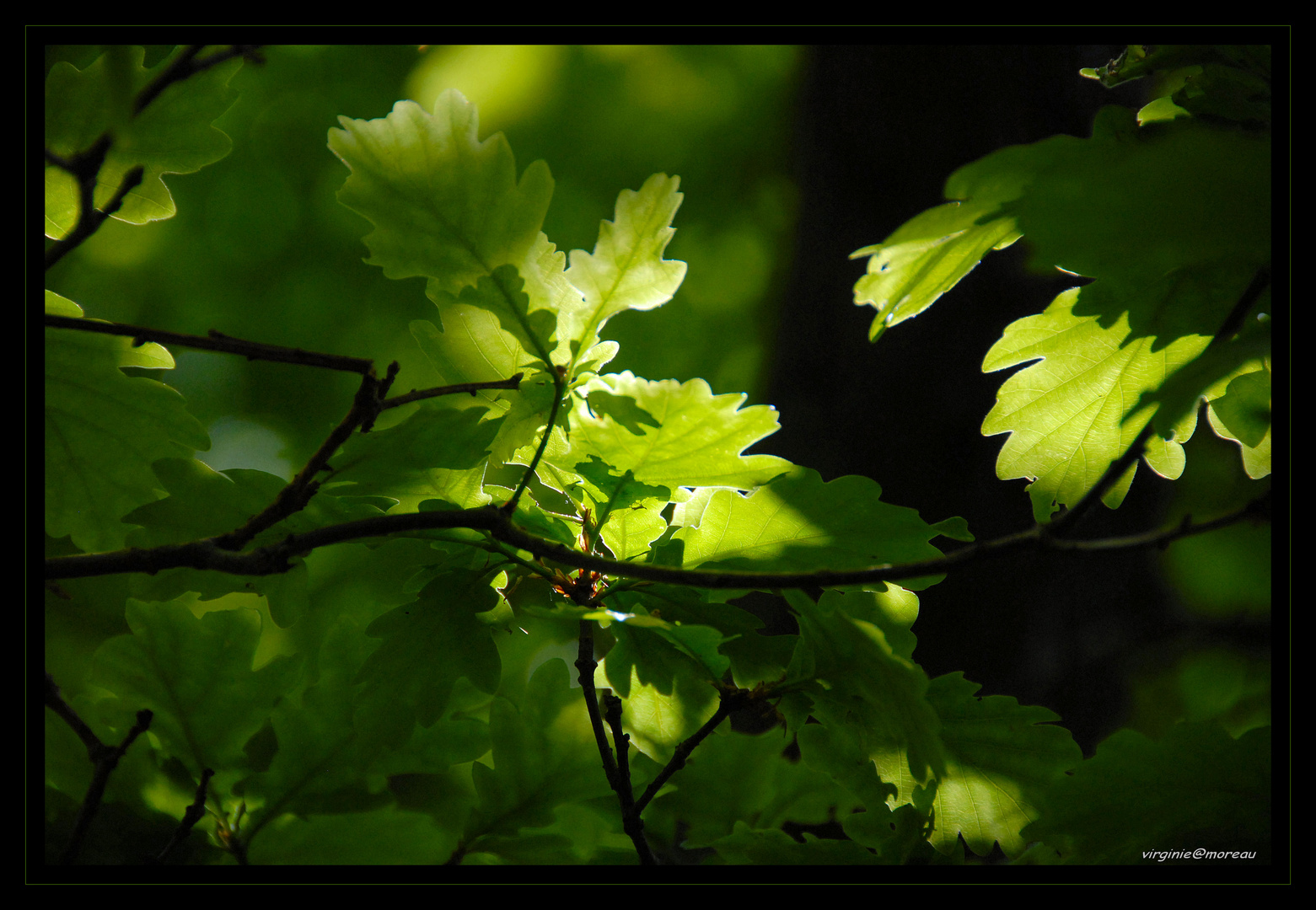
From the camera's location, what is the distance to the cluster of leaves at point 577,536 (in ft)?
2.57

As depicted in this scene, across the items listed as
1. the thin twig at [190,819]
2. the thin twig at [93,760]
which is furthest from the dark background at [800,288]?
the thin twig at [190,819]

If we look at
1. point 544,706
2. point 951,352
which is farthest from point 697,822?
point 951,352

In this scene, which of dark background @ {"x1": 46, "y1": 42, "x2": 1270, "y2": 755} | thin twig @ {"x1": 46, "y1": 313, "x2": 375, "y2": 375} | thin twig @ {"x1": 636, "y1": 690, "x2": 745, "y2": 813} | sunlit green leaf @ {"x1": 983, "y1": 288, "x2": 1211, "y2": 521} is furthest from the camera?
dark background @ {"x1": 46, "y1": 42, "x2": 1270, "y2": 755}

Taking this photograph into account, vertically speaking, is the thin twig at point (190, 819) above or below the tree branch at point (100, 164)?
below

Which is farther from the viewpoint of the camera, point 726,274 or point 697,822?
point 726,274

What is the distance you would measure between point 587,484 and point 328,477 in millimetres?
274

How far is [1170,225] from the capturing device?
1.81ft

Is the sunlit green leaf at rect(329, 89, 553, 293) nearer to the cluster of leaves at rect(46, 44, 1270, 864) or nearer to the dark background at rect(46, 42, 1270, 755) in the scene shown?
the cluster of leaves at rect(46, 44, 1270, 864)

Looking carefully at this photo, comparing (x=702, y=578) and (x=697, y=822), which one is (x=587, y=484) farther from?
(x=697, y=822)

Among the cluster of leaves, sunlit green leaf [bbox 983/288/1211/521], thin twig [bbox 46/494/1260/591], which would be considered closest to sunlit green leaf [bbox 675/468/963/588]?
the cluster of leaves

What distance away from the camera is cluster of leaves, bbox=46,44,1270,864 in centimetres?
78

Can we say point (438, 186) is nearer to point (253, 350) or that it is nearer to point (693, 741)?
point (253, 350)

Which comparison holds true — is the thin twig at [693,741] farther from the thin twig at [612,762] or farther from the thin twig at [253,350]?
the thin twig at [253,350]
